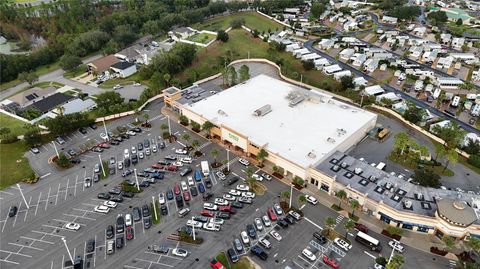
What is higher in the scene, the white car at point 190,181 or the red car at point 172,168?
the red car at point 172,168

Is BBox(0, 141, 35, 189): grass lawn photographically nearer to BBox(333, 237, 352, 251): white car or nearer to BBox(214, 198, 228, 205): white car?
BBox(214, 198, 228, 205): white car

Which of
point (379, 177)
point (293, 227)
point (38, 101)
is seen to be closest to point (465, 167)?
point (379, 177)

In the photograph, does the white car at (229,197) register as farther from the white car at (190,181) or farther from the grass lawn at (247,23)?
the grass lawn at (247,23)

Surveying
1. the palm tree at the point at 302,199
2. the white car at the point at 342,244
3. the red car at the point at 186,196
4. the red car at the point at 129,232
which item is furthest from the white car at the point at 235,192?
the white car at the point at 342,244

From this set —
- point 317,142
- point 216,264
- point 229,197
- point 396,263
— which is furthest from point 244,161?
point 396,263

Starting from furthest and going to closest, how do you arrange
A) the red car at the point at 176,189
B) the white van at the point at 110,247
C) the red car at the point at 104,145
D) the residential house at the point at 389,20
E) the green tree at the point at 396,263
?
the residential house at the point at 389,20, the red car at the point at 104,145, the red car at the point at 176,189, the white van at the point at 110,247, the green tree at the point at 396,263

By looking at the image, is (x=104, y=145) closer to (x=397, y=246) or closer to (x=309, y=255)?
(x=309, y=255)

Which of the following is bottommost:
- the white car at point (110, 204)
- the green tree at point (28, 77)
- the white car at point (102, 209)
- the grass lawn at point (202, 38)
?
the white car at point (102, 209)

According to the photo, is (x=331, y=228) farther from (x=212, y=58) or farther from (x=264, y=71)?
(x=212, y=58)
